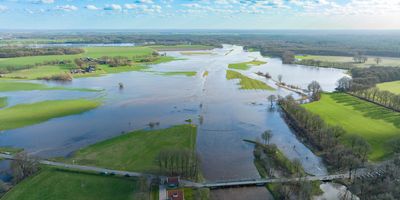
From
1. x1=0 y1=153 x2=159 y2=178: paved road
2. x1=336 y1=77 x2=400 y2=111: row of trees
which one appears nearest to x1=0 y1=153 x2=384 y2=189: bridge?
x1=0 y1=153 x2=159 y2=178: paved road

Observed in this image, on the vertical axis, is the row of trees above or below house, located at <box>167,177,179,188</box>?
above

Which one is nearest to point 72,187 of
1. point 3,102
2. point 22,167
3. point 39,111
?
point 22,167

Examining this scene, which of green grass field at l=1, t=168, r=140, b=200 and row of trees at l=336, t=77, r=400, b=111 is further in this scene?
row of trees at l=336, t=77, r=400, b=111

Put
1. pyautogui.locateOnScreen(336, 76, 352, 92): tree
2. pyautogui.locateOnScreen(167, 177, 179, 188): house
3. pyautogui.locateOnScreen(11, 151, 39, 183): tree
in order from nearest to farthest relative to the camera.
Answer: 1. pyautogui.locateOnScreen(167, 177, 179, 188): house
2. pyautogui.locateOnScreen(11, 151, 39, 183): tree
3. pyautogui.locateOnScreen(336, 76, 352, 92): tree

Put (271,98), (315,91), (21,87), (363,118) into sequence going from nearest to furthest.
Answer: (363,118), (271,98), (315,91), (21,87)

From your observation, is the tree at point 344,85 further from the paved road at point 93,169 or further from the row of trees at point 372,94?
the paved road at point 93,169

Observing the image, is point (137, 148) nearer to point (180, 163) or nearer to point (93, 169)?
point (93, 169)

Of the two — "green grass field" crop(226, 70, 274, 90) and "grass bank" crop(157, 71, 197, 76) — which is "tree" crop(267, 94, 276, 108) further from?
"grass bank" crop(157, 71, 197, 76)
